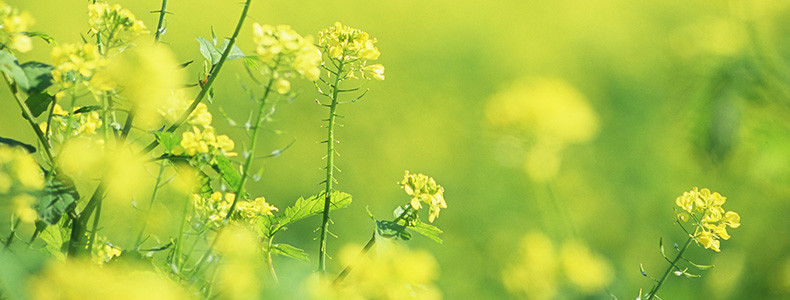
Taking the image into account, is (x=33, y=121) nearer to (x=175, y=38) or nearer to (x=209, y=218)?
(x=209, y=218)

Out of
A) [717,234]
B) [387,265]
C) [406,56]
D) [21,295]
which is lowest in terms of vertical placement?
[21,295]

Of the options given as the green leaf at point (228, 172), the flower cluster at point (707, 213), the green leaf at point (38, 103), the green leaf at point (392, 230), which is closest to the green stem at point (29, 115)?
the green leaf at point (38, 103)

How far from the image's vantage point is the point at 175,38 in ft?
12.3

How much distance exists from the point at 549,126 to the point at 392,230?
197 millimetres

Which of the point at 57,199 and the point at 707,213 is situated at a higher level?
the point at 707,213

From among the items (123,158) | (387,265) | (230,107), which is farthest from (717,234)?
(230,107)

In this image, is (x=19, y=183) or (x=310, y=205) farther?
(x=310, y=205)

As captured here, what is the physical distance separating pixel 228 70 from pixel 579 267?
333 centimetres

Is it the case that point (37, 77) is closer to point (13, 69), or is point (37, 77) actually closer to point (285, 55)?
point (13, 69)

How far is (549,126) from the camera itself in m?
0.54

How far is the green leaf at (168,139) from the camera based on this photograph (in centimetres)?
60

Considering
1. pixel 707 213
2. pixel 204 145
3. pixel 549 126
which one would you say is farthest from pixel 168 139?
pixel 707 213

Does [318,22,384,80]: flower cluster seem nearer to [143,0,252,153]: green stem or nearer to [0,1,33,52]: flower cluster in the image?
[143,0,252,153]: green stem

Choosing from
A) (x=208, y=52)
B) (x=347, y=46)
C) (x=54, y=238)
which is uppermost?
(x=347, y=46)
